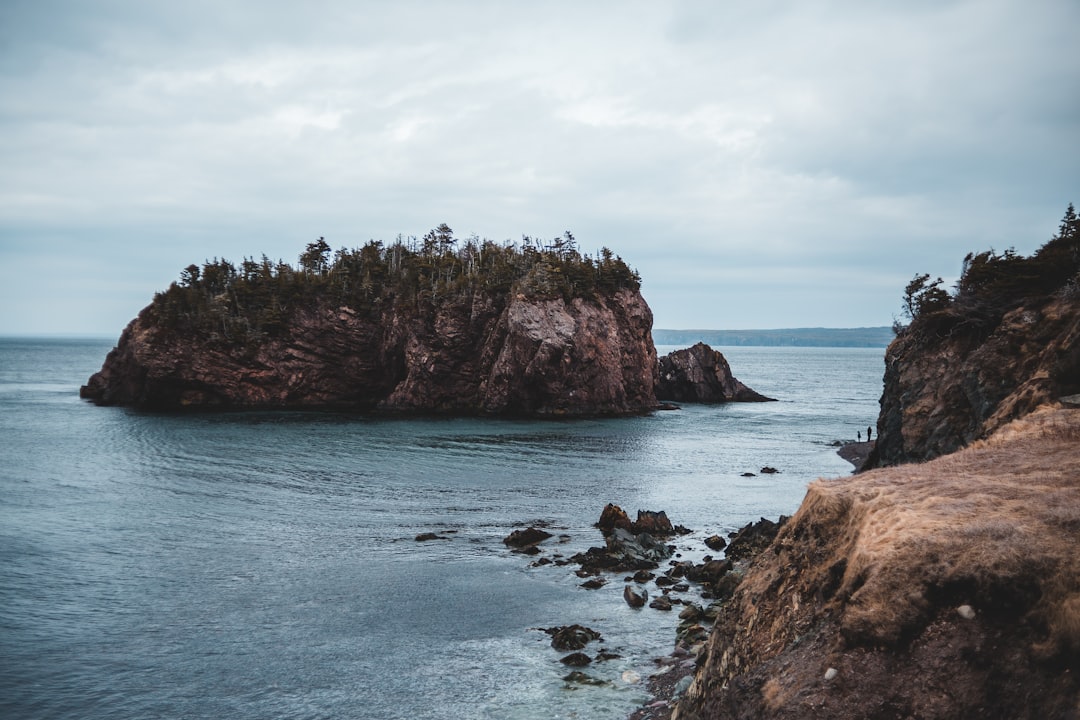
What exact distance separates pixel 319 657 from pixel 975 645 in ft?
57.6

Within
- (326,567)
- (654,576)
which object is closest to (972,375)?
(654,576)

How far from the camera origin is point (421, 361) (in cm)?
9644

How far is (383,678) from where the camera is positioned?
19.8 m

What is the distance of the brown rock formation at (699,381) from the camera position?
396ft

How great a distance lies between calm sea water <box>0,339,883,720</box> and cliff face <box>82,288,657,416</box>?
22790 millimetres

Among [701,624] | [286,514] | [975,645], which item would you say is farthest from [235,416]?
[975,645]

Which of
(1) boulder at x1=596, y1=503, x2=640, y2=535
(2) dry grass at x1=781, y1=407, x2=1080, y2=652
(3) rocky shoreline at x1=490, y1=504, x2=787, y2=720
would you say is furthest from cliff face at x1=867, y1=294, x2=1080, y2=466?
(1) boulder at x1=596, y1=503, x2=640, y2=535

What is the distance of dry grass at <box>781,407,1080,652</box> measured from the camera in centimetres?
1016

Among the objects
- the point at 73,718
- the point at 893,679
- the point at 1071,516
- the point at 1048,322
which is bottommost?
the point at 73,718

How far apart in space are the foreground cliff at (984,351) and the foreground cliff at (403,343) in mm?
56356

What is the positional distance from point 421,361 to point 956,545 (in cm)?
8843

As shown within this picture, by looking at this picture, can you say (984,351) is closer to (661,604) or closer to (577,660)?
(661,604)

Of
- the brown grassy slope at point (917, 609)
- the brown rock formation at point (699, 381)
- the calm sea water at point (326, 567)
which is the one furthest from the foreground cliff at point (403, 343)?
the brown grassy slope at point (917, 609)

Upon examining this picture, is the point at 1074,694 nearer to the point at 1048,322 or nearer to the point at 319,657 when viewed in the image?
the point at 319,657
